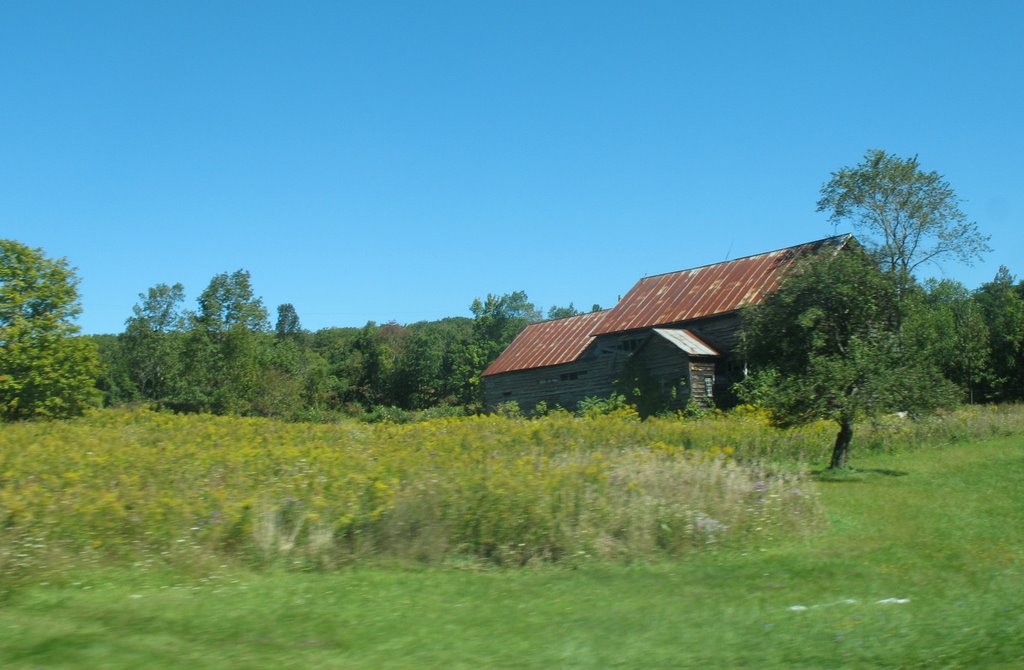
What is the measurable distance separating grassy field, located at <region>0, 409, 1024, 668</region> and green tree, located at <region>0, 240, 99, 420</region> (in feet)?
105

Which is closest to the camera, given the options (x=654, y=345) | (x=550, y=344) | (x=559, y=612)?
(x=559, y=612)

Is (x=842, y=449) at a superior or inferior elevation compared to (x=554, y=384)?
inferior

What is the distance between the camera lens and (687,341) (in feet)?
141

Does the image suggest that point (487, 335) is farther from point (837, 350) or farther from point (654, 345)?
point (837, 350)

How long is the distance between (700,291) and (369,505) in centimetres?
3787

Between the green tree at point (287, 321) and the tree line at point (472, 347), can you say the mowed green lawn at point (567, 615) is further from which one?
the green tree at point (287, 321)

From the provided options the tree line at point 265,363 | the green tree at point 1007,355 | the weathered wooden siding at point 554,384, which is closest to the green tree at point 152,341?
the tree line at point 265,363

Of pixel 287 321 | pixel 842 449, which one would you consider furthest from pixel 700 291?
pixel 287 321

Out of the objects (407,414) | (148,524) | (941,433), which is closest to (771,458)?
(941,433)

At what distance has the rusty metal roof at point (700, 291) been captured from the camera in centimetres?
4353

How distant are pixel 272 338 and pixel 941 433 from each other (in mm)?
68313

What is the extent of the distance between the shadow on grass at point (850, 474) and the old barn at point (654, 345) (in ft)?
58.8

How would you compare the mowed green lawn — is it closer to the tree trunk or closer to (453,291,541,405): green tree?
the tree trunk

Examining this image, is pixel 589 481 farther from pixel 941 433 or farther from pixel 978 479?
pixel 941 433
